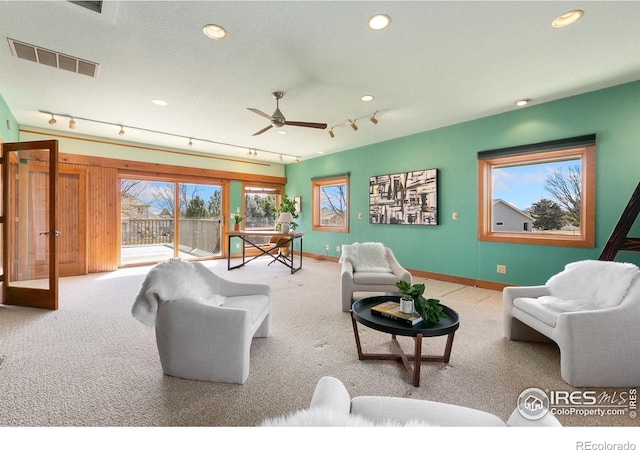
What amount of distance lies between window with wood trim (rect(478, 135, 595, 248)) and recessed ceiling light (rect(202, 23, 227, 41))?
3.88m

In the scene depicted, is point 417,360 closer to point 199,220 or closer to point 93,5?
point 93,5

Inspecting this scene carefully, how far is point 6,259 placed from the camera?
3404mm

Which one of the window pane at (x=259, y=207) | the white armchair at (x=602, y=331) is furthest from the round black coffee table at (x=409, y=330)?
the window pane at (x=259, y=207)

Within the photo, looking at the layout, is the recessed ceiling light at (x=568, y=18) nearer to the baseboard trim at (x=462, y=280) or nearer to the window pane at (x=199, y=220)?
the baseboard trim at (x=462, y=280)

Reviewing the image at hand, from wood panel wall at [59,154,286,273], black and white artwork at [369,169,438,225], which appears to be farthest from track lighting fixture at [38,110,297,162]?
black and white artwork at [369,169,438,225]

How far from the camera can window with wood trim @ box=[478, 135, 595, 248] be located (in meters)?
3.49

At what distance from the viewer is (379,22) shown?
2186mm

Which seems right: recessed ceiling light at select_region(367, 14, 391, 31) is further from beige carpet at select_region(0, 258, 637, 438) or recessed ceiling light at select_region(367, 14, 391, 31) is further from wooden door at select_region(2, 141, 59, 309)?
wooden door at select_region(2, 141, 59, 309)

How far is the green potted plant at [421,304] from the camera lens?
195cm

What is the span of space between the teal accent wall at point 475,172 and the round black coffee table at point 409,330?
262 centimetres

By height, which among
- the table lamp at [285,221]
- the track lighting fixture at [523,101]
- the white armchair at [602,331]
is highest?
the track lighting fixture at [523,101]

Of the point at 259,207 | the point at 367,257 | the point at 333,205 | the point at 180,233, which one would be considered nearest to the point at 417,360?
the point at 367,257
